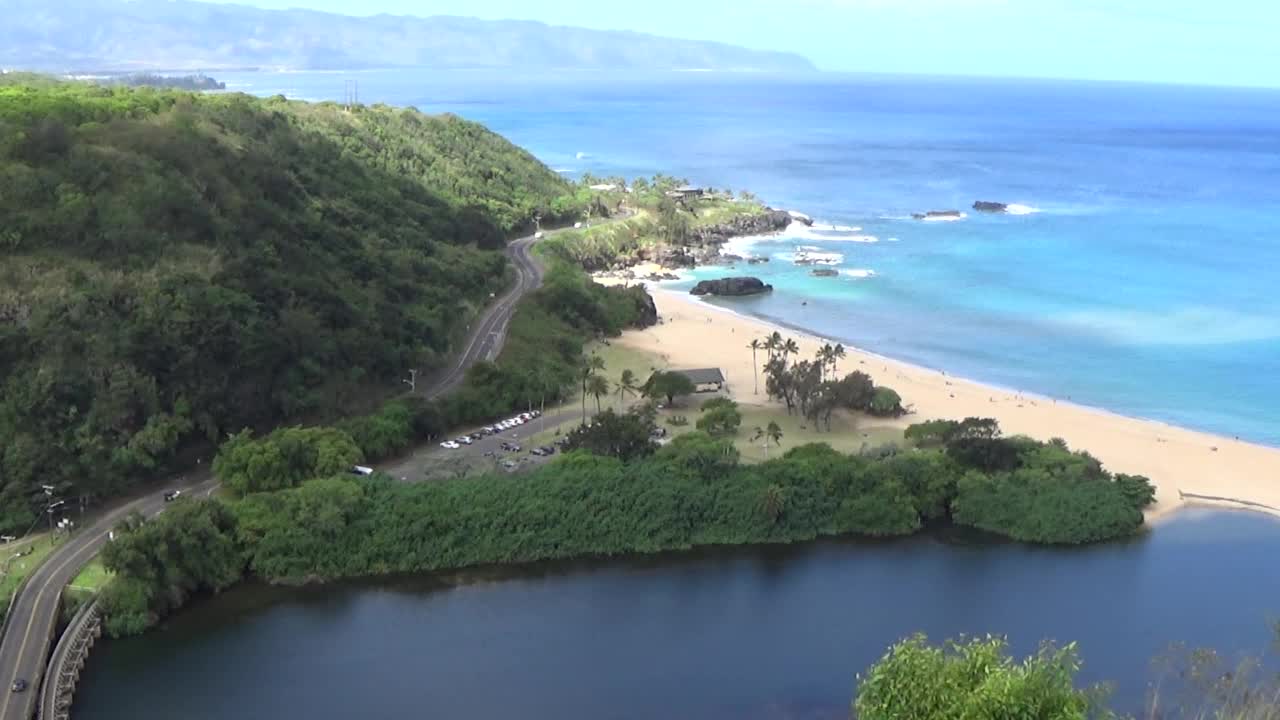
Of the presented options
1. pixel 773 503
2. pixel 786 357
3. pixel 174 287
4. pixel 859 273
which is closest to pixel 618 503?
pixel 773 503

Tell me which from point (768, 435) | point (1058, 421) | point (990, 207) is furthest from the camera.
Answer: point (990, 207)

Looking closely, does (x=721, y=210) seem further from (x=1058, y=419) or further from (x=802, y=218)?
(x=1058, y=419)

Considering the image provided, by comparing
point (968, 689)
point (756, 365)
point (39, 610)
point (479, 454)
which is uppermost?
point (756, 365)

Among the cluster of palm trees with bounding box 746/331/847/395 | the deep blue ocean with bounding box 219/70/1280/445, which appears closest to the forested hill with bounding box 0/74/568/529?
the cluster of palm trees with bounding box 746/331/847/395

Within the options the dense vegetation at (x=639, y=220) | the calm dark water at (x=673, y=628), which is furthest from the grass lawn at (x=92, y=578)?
the dense vegetation at (x=639, y=220)

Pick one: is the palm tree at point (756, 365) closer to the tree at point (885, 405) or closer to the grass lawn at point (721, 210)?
the tree at point (885, 405)

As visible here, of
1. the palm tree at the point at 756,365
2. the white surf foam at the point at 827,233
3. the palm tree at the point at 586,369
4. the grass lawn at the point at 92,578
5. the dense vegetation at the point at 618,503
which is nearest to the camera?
the grass lawn at the point at 92,578

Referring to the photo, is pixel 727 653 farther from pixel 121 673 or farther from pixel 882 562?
pixel 121 673
